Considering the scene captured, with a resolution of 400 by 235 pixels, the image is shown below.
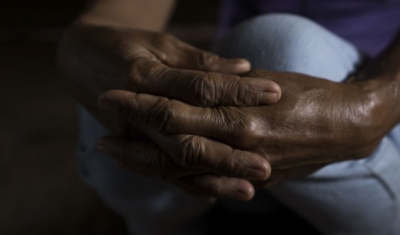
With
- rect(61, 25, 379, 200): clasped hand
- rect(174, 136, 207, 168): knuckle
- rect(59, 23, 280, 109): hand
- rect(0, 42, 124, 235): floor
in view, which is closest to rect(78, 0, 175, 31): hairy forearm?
rect(59, 23, 280, 109): hand

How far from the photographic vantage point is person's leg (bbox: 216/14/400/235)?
1.99ft

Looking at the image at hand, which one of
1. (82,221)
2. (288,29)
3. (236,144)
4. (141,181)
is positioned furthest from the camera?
(82,221)

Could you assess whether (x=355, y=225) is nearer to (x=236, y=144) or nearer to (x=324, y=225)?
(x=324, y=225)

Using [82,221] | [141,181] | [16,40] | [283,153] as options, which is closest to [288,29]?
[283,153]

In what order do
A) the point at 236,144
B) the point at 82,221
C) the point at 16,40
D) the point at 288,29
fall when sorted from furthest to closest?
1. the point at 16,40
2. the point at 82,221
3. the point at 288,29
4. the point at 236,144

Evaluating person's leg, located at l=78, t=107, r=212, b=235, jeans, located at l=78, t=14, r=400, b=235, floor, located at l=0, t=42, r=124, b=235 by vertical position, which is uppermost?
jeans, located at l=78, t=14, r=400, b=235

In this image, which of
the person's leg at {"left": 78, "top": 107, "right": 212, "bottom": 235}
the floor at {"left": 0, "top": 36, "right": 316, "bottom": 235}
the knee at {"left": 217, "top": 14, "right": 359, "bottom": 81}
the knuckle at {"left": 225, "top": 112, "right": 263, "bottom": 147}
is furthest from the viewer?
the floor at {"left": 0, "top": 36, "right": 316, "bottom": 235}

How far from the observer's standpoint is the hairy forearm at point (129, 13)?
0.75 m

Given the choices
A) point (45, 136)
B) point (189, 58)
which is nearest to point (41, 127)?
point (45, 136)

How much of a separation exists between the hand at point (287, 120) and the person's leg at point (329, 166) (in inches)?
2.4

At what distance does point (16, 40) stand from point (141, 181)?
113cm

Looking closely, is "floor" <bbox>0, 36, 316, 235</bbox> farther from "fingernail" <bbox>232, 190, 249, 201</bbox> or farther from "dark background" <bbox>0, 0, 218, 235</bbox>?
"fingernail" <bbox>232, 190, 249, 201</bbox>

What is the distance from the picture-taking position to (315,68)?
604 mm

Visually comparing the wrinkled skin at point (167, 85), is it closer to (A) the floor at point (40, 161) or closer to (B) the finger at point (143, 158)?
(B) the finger at point (143, 158)
